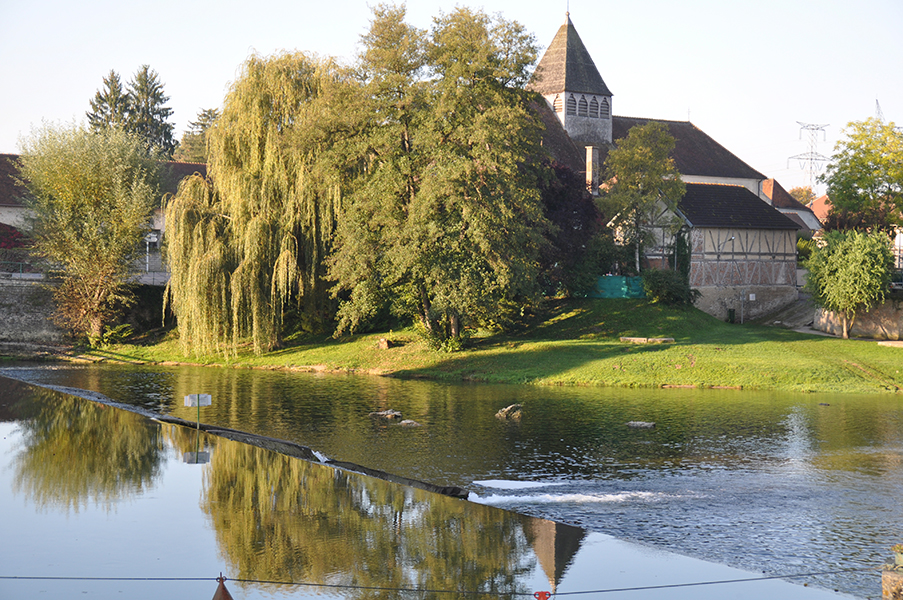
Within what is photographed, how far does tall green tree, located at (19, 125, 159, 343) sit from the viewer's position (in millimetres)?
39031

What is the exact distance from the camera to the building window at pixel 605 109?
63625 mm

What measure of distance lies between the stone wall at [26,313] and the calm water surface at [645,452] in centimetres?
1347

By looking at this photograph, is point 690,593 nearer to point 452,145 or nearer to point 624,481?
point 624,481

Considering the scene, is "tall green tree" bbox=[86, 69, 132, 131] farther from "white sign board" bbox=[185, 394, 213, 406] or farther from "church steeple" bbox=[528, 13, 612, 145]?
"white sign board" bbox=[185, 394, 213, 406]

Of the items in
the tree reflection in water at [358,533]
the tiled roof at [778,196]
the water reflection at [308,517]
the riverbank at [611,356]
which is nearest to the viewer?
the tree reflection in water at [358,533]

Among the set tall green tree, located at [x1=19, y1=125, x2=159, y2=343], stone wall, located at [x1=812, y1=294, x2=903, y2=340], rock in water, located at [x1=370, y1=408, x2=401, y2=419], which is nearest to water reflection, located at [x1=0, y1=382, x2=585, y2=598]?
rock in water, located at [x1=370, y1=408, x2=401, y2=419]

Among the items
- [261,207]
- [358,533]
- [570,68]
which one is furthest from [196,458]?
[570,68]

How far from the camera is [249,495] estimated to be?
41.2ft

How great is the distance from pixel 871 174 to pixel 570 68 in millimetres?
24395

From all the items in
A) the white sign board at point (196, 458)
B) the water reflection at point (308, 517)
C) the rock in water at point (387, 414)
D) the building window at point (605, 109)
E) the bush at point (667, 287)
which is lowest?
the rock in water at point (387, 414)

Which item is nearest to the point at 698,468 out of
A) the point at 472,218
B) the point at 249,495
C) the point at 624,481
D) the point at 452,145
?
the point at 624,481

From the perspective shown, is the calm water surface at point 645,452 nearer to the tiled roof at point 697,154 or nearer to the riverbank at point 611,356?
the riverbank at point 611,356

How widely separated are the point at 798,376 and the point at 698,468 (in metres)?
14.5

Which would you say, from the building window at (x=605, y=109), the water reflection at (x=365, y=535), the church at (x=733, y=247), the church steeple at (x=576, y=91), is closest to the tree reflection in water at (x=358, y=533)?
the water reflection at (x=365, y=535)
